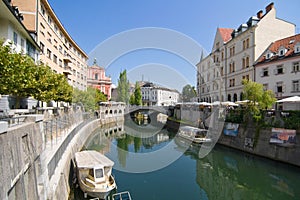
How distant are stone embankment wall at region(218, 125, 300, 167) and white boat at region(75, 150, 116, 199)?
1323 centimetres

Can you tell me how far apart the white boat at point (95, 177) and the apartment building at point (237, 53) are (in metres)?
24.9

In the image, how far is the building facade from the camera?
41.9m

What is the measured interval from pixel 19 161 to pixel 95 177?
570cm

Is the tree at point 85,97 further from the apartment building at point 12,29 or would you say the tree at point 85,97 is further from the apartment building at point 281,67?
the apartment building at point 281,67

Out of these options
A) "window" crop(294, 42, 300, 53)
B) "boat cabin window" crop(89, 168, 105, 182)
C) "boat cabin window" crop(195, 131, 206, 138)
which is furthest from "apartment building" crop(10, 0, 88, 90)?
"window" crop(294, 42, 300, 53)

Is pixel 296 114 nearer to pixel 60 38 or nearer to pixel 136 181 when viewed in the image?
pixel 136 181

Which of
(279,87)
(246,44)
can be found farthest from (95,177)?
(246,44)

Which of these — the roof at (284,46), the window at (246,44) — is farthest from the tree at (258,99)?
the window at (246,44)

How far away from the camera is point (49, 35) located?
28219 millimetres

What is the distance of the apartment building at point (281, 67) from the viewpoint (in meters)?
21.7

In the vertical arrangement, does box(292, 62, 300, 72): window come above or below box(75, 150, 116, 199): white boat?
above

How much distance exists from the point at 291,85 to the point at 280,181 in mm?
13949

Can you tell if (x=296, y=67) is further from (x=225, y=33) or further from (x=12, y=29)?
(x=12, y=29)

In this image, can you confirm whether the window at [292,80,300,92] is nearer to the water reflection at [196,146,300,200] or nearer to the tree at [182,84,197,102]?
the water reflection at [196,146,300,200]
